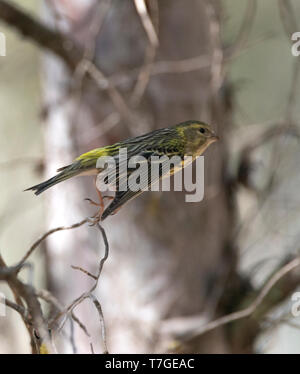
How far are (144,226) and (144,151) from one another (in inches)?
57.6

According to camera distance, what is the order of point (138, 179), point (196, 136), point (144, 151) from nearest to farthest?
point (138, 179) < point (144, 151) < point (196, 136)

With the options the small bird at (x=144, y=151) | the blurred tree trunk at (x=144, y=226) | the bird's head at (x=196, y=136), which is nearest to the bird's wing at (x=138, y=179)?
the small bird at (x=144, y=151)

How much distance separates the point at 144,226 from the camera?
3195 millimetres

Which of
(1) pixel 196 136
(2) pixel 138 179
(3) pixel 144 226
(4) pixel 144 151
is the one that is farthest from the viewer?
(3) pixel 144 226

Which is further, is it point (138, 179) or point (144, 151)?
point (144, 151)

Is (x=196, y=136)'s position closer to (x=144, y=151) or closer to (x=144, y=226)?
(x=144, y=151)

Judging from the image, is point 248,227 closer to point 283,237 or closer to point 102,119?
point 283,237

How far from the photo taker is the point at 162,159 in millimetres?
1753

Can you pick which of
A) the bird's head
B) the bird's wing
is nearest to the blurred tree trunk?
→ the bird's head

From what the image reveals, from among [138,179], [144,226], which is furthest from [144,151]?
[144,226]

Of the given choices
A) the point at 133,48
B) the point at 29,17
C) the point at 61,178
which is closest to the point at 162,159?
the point at 61,178

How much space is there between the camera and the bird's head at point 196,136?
1.94 metres

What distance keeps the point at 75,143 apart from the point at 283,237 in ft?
4.17

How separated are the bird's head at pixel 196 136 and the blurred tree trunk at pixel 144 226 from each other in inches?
42.9
